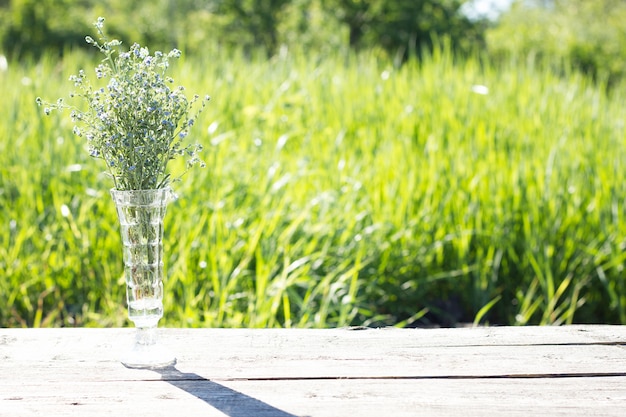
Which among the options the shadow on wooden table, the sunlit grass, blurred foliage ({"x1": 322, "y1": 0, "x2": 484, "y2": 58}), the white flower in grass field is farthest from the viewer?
blurred foliage ({"x1": 322, "y1": 0, "x2": 484, "y2": 58})

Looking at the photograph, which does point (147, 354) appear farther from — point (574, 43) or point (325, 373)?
point (574, 43)

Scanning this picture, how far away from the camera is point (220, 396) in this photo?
1.19m

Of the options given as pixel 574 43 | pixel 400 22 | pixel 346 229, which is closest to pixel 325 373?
pixel 346 229

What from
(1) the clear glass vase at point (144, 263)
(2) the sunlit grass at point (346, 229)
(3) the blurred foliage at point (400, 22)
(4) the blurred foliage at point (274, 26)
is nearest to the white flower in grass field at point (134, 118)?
(1) the clear glass vase at point (144, 263)

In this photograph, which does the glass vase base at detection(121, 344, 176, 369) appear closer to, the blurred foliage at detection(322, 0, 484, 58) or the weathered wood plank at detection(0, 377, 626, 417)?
the weathered wood plank at detection(0, 377, 626, 417)

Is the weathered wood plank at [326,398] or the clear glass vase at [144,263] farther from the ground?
the clear glass vase at [144,263]

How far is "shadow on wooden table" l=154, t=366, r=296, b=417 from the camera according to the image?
1128mm

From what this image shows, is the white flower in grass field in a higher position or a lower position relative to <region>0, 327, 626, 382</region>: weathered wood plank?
higher

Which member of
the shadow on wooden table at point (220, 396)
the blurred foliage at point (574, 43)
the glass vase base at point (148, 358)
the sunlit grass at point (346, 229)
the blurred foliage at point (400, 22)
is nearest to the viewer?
the shadow on wooden table at point (220, 396)

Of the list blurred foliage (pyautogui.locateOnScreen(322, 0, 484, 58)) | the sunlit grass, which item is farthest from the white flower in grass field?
blurred foliage (pyautogui.locateOnScreen(322, 0, 484, 58))

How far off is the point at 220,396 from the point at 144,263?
0.26 metres

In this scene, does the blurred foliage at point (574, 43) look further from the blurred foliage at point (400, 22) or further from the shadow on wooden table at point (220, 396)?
the shadow on wooden table at point (220, 396)

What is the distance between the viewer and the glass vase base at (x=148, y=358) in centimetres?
135

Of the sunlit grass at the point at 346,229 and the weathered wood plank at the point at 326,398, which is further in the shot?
the sunlit grass at the point at 346,229
